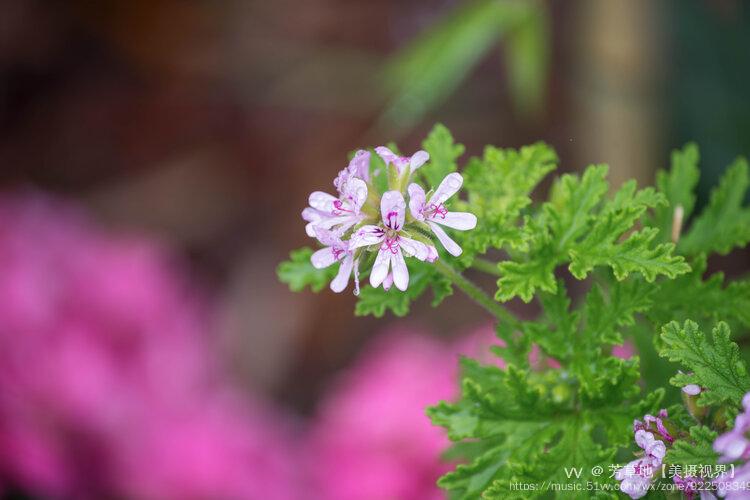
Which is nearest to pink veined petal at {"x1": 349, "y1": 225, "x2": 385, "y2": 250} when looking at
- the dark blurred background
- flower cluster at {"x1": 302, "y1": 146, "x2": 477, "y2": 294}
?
flower cluster at {"x1": 302, "y1": 146, "x2": 477, "y2": 294}

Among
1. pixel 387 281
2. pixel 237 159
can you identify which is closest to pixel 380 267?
pixel 387 281

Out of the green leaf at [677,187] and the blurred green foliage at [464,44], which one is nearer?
the green leaf at [677,187]

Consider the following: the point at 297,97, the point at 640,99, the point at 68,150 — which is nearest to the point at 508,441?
the point at 640,99

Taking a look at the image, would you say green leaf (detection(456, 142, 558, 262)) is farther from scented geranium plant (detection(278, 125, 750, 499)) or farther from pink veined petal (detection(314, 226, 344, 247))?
pink veined petal (detection(314, 226, 344, 247))

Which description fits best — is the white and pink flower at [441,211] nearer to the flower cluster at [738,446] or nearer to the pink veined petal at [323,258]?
the pink veined petal at [323,258]

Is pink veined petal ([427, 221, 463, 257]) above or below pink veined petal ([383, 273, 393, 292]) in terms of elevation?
above

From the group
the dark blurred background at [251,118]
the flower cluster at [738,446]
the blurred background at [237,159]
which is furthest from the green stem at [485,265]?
the dark blurred background at [251,118]
